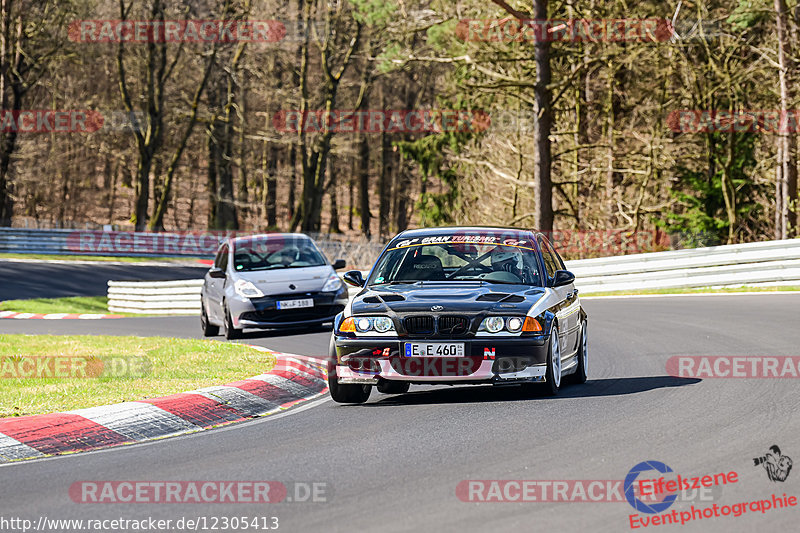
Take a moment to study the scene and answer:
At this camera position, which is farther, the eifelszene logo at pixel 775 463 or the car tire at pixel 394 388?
the car tire at pixel 394 388

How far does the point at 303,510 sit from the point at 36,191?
66.1 m

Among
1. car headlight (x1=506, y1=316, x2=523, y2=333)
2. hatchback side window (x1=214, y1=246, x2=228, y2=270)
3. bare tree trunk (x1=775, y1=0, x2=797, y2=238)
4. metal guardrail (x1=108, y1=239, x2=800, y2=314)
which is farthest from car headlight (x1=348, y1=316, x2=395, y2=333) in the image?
bare tree trunk (x1=775, y1=0, x2=797, y2=238)

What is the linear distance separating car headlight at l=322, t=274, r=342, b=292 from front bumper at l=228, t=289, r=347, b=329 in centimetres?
13

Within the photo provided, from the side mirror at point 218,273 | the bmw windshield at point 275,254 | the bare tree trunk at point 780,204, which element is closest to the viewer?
the side mirror at point 218,273

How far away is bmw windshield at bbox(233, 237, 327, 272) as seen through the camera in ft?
61.2

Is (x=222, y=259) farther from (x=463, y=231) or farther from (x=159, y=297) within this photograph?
(x=159, y=297)

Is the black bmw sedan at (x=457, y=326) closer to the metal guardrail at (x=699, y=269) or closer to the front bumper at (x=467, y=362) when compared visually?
the front bumper at (x=467, y=362)

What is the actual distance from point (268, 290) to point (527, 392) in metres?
8.20

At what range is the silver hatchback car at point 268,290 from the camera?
57.3ft

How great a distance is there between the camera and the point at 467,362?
30.1ft

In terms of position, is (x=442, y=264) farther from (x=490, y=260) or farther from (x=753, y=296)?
(x=753, y=296)

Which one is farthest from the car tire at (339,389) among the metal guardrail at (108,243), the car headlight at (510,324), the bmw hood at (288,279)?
the metal guardrail at (108,243)

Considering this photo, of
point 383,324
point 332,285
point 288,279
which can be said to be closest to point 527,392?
point 383,324

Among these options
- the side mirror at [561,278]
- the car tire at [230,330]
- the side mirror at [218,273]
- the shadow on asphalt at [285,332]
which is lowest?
the shadow on asphalt at [285,332]
